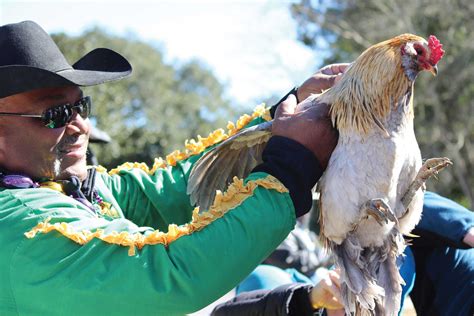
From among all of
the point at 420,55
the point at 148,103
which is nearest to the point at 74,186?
the point at 420,55

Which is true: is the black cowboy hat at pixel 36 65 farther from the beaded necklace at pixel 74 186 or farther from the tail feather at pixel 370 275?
the tail feather at pixel 370 275

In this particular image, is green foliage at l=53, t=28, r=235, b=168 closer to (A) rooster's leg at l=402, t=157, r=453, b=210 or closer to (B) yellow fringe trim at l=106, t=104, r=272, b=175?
(B) yellow fringe trim at l=106, t=104, r=272, b=175

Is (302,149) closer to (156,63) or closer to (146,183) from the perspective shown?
(146,183)

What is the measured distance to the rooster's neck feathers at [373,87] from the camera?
241 cm

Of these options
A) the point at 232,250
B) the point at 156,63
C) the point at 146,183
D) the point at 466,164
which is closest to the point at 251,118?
the point at 146,183

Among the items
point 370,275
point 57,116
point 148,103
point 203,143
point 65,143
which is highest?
point 57,116

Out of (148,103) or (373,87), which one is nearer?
(373,87)

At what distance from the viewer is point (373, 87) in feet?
8.14

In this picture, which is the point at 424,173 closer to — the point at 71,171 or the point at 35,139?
the point at 71,171

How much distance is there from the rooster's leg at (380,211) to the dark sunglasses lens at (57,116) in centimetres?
107

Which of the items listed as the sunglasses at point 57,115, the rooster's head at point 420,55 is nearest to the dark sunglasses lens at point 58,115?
the sunglasses at point 57,115

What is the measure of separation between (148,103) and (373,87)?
34.5 meters

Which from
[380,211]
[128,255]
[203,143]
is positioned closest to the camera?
[128,255]

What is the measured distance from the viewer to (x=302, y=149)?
6.89 feet
